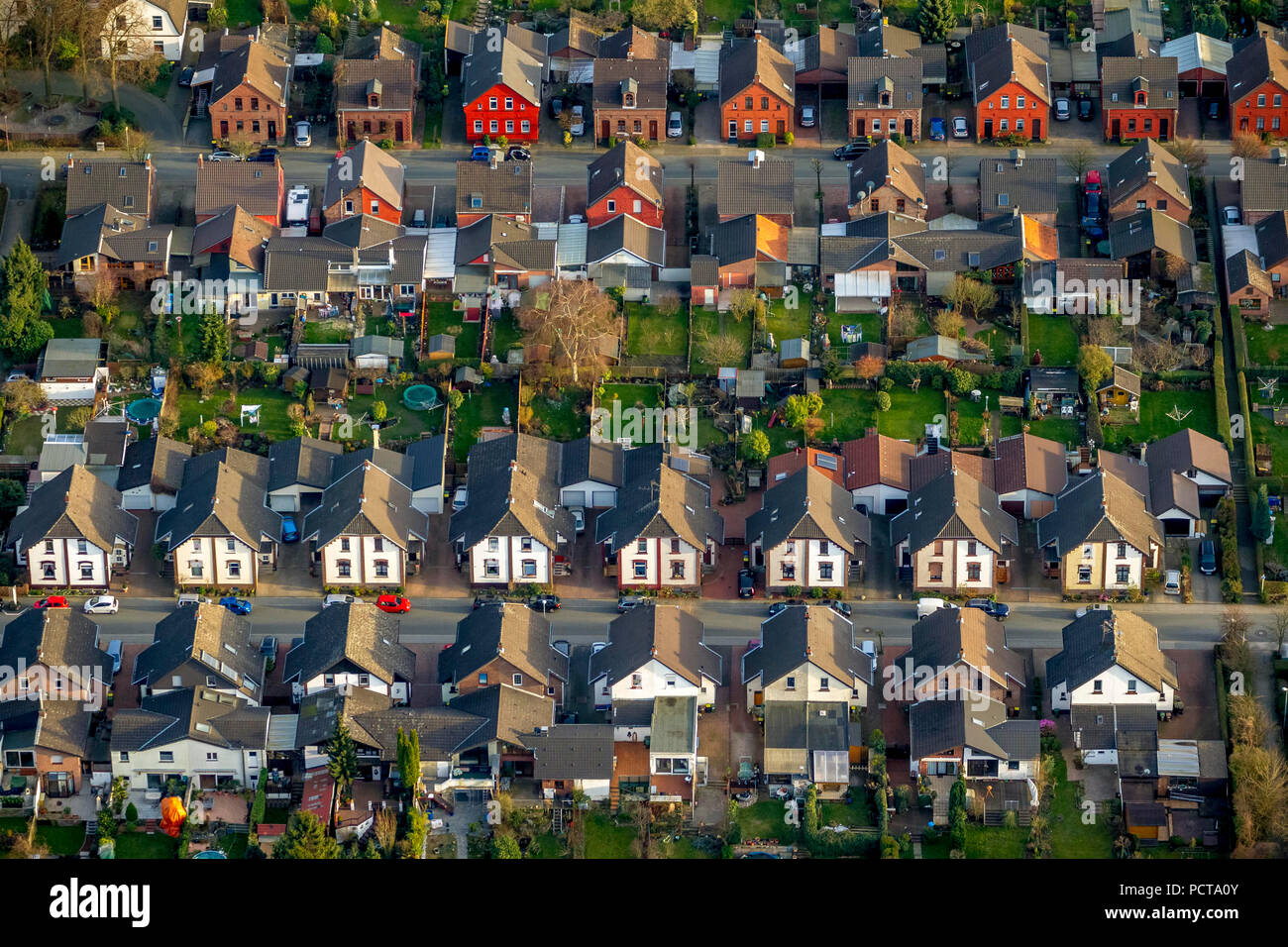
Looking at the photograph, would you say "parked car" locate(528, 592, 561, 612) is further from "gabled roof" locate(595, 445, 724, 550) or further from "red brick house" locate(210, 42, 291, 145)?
"red brick house" locate(210, 42, 291, 145)

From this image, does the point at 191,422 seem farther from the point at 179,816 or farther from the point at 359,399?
the point at 179,816

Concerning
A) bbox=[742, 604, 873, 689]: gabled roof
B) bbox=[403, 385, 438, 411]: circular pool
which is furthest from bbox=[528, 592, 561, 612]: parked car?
bbox=[403, 385, 438, 411]: circular pool

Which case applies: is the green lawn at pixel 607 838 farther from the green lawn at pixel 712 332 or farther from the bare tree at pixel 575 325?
the green lawn at pixel 712 332

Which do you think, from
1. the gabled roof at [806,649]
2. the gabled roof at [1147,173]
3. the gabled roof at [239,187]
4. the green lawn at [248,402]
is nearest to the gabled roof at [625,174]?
the gabled roof at [239,187]

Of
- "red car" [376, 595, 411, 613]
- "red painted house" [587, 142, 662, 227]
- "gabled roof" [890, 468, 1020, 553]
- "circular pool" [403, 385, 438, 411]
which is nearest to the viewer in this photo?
"red car" [376, 595, 411, 613]

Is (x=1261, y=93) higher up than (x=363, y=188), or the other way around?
(x=1261, y=93)

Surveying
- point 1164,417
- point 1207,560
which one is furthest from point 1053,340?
point 1207,560

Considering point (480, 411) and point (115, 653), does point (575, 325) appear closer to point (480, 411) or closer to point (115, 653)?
point (480, 411)
